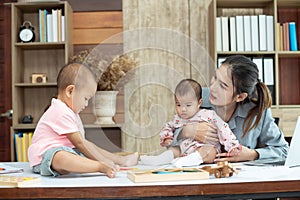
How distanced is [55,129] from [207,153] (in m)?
0.49

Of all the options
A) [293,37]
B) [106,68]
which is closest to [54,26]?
[293,37]

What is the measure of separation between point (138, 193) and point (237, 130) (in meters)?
0.95

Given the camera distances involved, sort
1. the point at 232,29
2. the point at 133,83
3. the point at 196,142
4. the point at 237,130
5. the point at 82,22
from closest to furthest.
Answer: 1. the point at 133,83
2. the point at 196,142
3. the point at 237,130
4. the point at 232,29
5. the point at 82,22

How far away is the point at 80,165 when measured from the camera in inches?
52.5

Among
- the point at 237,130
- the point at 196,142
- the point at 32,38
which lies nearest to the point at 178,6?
the point at 32,38

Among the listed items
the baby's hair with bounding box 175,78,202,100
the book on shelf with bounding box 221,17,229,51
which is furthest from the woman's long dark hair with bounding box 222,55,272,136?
the book on shelf with bounding box 221,17,229,51

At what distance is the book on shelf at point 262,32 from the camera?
152 inches

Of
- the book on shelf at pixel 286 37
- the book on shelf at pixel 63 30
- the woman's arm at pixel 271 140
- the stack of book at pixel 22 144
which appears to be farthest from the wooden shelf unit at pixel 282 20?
the woman's arm at pixel 271 140

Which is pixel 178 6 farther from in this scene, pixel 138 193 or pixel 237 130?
pixel 138 193

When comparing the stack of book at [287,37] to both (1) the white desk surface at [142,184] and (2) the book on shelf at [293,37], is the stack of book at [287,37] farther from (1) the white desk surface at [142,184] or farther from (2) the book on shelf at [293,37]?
(1) the white desk surface at [142,184]

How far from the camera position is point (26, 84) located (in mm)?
3898

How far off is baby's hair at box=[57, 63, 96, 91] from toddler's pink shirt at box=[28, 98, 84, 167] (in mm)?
57

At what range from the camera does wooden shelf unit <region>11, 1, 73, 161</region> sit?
391 cm

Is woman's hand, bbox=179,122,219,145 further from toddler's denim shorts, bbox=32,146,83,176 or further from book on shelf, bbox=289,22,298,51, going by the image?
book on shelf, bbox=289,22,298,51
